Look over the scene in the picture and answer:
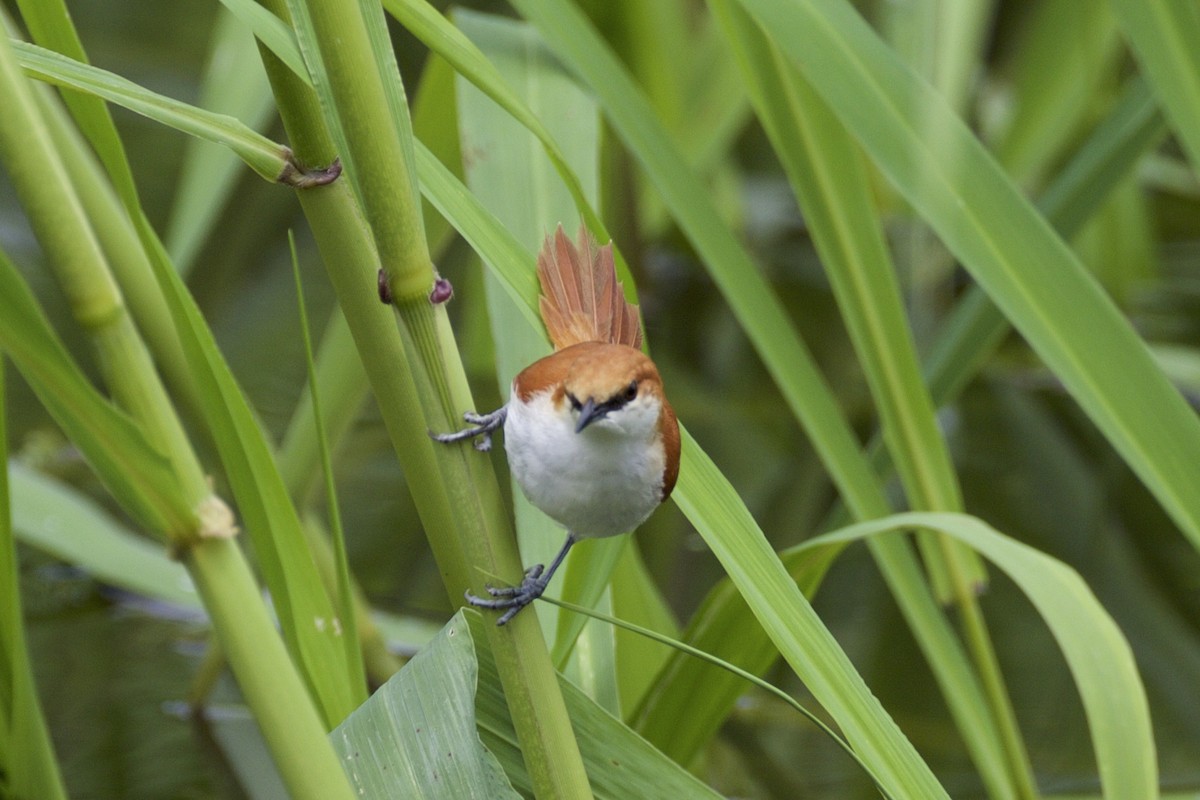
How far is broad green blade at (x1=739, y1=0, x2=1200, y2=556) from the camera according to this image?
96 centimetres

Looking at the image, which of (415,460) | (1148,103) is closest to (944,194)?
(1148,103)

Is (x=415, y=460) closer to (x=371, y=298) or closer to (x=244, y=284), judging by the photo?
(x=371, y=298)

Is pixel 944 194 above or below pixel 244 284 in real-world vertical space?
below

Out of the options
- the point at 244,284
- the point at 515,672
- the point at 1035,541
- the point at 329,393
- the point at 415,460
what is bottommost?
the point at 515,672

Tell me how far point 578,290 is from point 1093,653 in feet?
1.45

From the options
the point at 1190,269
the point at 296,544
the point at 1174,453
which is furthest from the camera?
the point at 1190,269

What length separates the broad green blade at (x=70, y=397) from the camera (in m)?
0.77

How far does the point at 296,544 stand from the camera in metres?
0.86

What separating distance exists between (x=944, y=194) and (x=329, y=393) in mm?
622

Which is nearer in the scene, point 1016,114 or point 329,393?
point 329,393

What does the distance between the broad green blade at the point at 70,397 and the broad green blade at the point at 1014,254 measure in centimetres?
58

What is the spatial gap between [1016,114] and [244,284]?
1.93 metres

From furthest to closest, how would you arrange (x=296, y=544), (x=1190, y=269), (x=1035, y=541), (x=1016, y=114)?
(x=1190, y=269) → (x=1016, y=114) → (x=1035, y=541) → (x=296, y=544)

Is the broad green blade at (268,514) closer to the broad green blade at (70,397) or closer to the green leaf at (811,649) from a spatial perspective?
the broad green blade at (70,397)
